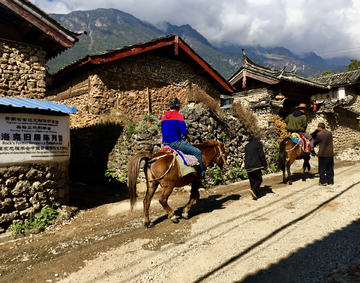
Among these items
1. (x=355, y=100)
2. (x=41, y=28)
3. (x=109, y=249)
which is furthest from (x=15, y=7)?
(x=355, y=100)

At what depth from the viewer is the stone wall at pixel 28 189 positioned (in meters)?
5.27

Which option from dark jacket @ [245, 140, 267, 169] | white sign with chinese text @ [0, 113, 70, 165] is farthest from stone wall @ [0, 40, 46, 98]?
dark jacket @ [245, 140, 267, 169]

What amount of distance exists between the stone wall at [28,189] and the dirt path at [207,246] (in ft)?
2.22

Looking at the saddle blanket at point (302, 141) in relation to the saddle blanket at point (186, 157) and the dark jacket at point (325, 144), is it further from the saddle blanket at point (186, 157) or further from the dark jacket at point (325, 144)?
the saddle blanket at point (186, 157)

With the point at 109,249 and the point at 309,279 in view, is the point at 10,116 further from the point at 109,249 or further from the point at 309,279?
the point at 309,279

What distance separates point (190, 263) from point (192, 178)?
241 centimetres

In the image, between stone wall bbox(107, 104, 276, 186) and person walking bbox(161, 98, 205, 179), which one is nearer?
person walking bbox(161, 98, 205, 179)

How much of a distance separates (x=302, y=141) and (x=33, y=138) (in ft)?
31.2

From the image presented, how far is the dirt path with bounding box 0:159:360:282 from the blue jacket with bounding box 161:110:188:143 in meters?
2.06

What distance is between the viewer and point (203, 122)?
375 inches

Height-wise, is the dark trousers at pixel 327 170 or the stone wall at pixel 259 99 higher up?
the stone wall at pixel 259 99

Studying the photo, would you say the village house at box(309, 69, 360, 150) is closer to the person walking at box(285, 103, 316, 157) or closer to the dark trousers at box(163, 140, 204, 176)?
the person walking at box(285, 103, 316, 157)

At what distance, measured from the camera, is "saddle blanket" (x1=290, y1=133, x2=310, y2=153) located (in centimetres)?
947

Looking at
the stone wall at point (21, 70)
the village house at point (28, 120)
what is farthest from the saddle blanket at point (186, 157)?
the stone wall at point (21, 70)
